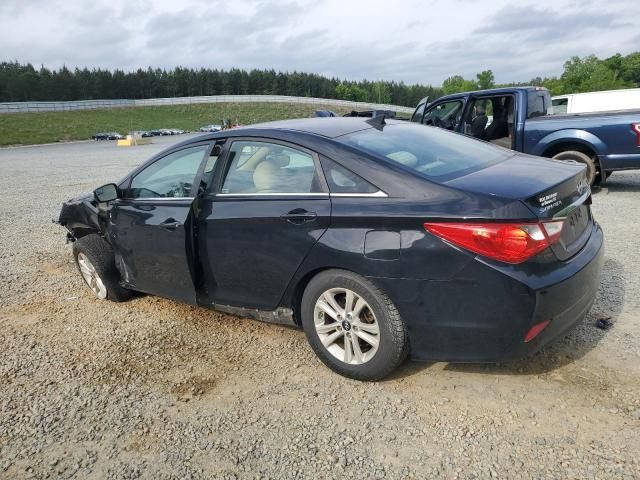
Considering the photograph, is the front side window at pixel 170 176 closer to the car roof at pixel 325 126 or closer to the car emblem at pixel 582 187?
the car roof at pixel 325 126

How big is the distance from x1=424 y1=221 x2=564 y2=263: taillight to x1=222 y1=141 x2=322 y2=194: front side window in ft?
3.10

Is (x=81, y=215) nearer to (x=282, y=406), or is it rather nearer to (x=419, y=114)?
(x=282, y=406)

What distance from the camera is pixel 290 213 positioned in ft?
10.3

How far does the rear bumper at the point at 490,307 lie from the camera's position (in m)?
2.52

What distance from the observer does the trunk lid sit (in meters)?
2.65

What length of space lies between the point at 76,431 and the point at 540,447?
8.12 feet

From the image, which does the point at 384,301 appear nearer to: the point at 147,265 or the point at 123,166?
the point at 147,265

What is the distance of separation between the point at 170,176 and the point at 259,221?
125cm

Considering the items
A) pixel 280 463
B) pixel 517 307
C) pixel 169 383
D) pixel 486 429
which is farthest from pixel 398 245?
pixel 169 383

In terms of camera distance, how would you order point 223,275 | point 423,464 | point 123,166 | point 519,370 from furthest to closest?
point 123,166 < point 223,275 < point 519,370 < point 423,464

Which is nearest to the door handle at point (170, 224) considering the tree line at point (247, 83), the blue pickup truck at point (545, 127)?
the blue pickup truck at point (545, 127)

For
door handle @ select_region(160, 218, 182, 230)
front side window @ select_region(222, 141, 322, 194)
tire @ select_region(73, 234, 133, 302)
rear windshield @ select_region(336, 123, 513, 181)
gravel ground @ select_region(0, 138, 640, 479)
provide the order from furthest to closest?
tire @ select_region(73, 234, 133, 302)
door handle @ select_region(160, 218, 182, 230)
front side window @ select_region(222, 141, 322, 194)
rear windshield @ select_region(336, 123, 513, 181)
gravel ground @ select_region(0, 138, 640, 479)

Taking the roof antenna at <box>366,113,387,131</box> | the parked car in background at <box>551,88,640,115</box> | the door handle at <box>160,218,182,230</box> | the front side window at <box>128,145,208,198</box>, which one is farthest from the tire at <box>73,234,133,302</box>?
the parked car in background at <box>551,88,640,115</box>

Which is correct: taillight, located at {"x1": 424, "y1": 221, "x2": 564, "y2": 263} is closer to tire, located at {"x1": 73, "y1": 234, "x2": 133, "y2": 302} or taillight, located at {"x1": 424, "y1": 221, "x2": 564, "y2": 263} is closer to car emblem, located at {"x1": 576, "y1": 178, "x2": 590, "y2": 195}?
car emblem, located at {"x1": 576, "y1": 178, "x2": 590, "y2": 195}
